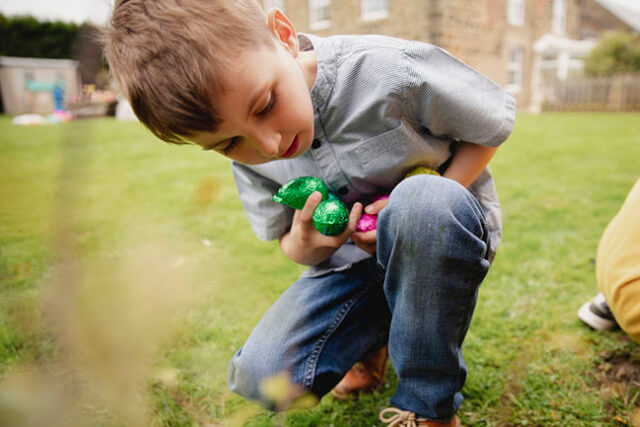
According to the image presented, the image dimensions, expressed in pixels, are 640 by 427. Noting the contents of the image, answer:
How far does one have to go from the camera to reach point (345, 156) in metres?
1.25

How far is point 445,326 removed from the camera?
100 centimetres

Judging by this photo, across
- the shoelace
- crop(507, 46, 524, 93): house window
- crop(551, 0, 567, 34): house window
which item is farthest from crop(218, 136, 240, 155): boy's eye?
crop(551, 0, 567, 34): house window

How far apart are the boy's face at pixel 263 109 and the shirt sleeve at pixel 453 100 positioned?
0.30m

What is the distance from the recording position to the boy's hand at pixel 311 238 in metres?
1.18

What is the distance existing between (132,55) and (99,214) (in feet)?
8.55

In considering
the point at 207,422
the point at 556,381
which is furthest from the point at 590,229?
the point at 207,422

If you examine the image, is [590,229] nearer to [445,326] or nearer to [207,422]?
[445,326]

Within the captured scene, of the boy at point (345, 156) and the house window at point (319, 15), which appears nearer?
the boy at point (345, 156)

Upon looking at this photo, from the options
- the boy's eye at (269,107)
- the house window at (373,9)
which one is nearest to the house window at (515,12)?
the house window at (373,9)

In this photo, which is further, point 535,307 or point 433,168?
point 535,307

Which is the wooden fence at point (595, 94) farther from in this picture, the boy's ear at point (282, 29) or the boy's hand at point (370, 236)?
→ the boy's ear at point (282, 29)

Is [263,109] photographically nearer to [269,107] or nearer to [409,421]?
[269,107]

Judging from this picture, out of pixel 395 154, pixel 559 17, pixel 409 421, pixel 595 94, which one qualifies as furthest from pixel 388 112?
pixel 559 17

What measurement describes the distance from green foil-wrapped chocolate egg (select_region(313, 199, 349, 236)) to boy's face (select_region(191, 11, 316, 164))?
0.52ft
